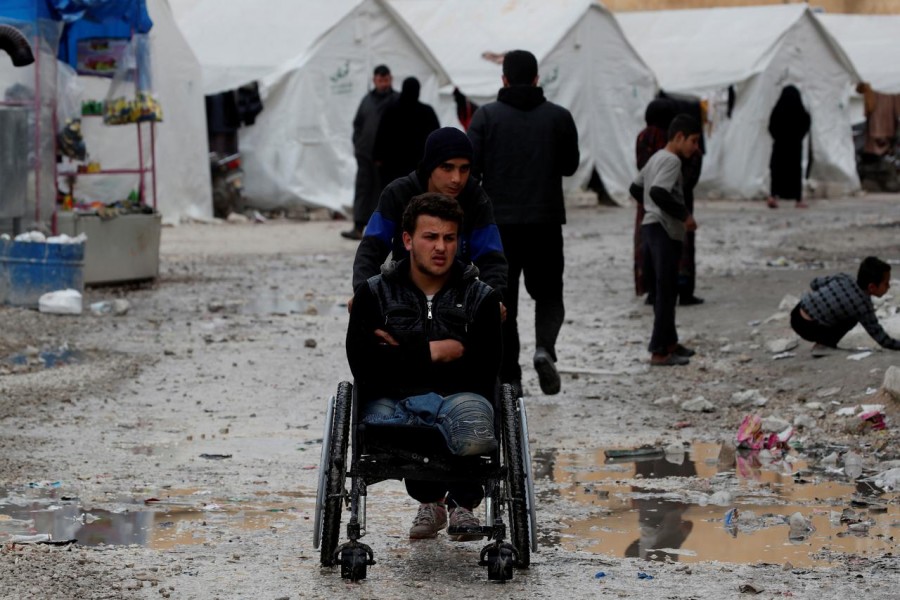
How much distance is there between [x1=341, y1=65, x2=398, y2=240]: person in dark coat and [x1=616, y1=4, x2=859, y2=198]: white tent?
39.2ft

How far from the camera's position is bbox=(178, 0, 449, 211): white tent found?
2403cm

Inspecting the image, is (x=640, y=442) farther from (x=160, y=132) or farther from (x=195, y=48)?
(x=195, y=48)

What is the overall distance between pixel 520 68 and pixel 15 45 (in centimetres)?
560

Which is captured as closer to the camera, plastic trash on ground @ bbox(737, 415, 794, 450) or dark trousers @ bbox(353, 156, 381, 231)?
plastic trash on ground @ bbox(737, 415, 794, 450)

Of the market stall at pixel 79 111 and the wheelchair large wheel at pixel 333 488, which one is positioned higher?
the market stall at pixel 79 111

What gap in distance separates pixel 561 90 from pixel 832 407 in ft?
62.8

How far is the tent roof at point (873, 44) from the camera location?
31941 millimetres

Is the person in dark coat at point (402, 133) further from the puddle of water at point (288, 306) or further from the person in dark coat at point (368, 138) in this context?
the puddle of water at point (288, 306)

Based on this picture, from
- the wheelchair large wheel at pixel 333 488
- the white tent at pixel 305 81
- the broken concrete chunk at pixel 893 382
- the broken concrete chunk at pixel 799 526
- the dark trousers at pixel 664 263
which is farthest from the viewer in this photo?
the white tent at pixel 305 81

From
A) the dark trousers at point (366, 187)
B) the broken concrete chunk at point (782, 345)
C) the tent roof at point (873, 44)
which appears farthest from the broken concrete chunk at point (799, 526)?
the tent roof at point (873, 44)

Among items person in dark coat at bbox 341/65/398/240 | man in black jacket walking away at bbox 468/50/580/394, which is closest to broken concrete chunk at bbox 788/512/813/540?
man in black jacket walking away at bbox 468/50/580/394

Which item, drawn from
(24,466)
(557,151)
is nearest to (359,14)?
(557,151)

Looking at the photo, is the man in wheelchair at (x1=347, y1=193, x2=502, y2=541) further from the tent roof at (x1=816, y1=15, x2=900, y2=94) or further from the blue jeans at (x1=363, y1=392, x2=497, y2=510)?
the tent roof at (x1=816, y1=15, x2=900, y2=94)

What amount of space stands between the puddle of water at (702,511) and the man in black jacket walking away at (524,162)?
4.23 feet
